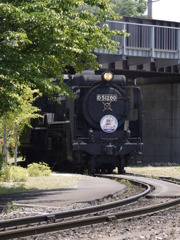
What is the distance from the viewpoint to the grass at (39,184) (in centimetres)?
1618

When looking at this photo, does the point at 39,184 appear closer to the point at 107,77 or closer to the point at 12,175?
the point at 12,175

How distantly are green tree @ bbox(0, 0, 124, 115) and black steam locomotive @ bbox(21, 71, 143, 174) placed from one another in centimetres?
595

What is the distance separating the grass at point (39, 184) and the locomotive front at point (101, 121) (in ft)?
6.60

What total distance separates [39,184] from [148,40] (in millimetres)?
13707

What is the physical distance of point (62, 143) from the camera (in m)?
23.2

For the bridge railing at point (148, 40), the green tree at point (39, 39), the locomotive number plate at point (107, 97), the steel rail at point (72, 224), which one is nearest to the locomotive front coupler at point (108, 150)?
the locomotive number plate at point (107, 97)

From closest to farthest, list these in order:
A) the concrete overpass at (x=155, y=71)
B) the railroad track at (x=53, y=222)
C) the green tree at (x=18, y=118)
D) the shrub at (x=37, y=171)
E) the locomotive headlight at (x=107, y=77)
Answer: the railroad track at (x=53, y=222) → the shrub at (x=37, y=171) → the green tree at (x=18, y=118) → the locomotive headlight at (x=107, y=77) → the concrete overpass at (x=155, y=71)

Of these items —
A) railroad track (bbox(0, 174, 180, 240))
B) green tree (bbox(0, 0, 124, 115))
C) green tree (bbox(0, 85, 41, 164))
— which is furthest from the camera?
green tree (bbox(0, 85, 41, 164))

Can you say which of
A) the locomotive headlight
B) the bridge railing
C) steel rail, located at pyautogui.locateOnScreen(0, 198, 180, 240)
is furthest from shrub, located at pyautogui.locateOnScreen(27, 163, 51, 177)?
steel rail, located at pyautogui.locateOnScreen(0, 198, 180, 240)

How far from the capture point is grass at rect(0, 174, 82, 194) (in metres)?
16.2

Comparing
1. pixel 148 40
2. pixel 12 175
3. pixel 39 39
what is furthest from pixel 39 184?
pixel 148 40

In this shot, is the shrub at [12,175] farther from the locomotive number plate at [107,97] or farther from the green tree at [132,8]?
the green tree at [132,8]

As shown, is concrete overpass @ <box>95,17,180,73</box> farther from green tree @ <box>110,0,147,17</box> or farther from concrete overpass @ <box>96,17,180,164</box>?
green tree @ <box>110,0,147,17</box>

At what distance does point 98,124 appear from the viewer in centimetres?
2219
